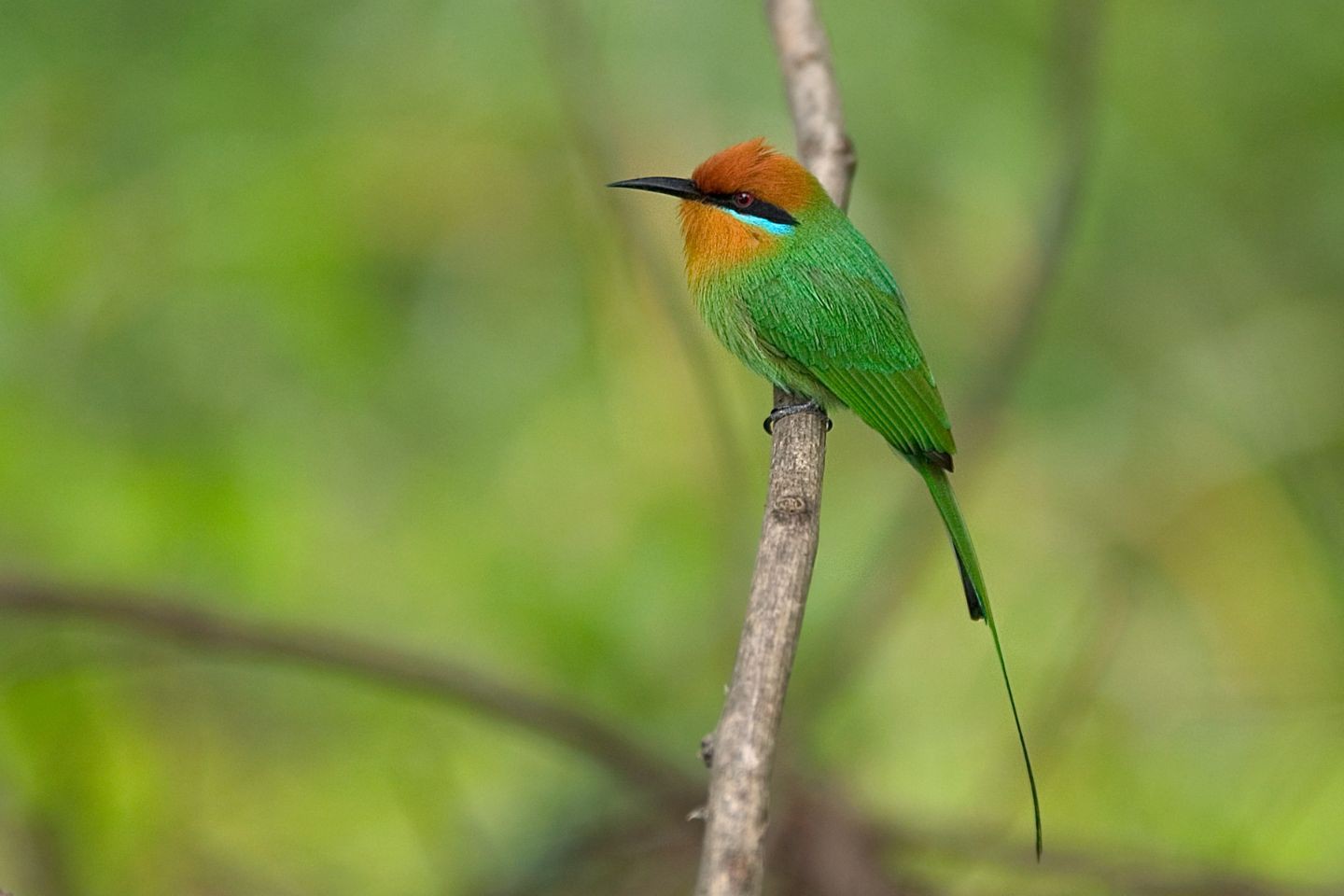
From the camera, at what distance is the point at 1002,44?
16.1ft

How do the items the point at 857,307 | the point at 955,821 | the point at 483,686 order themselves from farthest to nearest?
the point at 955,821
the point at 483,686
the point at 857,307

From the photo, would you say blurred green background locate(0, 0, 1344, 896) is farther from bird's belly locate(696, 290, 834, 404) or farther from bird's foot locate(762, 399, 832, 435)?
bird's foot locate(762, 399, 832, 435)

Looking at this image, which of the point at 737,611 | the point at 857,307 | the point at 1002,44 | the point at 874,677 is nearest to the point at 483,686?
the point at 737,611

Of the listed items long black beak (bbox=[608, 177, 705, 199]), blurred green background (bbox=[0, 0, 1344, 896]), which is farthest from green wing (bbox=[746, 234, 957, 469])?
→ blurred green background (bbox=[0, 0, 1344, 896])

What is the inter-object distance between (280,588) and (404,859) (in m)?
0.82

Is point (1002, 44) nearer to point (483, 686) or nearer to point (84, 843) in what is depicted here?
point (483, 686)

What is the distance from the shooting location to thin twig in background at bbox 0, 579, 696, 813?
315 centimetres

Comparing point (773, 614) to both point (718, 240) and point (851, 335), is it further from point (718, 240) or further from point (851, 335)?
point (718, 240)

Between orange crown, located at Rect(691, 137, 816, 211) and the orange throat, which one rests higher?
orange crown, located at Rect(691, 137, 816, 211)

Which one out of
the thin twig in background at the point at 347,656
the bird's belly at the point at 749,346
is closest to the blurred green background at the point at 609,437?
the thin twig in background at the point at 347,656

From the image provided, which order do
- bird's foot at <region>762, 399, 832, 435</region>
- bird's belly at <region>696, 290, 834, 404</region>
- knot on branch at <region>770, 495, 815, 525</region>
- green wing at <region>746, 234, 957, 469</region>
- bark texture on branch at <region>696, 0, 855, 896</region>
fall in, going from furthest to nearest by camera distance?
bird's belly at <region>696, 290, 834, 404</region>, green wing at <region>746, 234, 957, 469</region>, bird's foot at <region>762, 399, 832, 435</region>, knot on branch at <region>770, 495, 815, 525</region>, bark texture on branch at <region>696, 0, 855, 896</region>

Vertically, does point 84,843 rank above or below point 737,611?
below

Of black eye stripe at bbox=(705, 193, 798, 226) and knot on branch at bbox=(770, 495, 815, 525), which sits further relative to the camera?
black eye stripe at bbox=(705, 193, 798, 226)

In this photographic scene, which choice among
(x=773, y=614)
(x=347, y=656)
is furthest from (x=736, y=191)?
(x=773, y=614)
